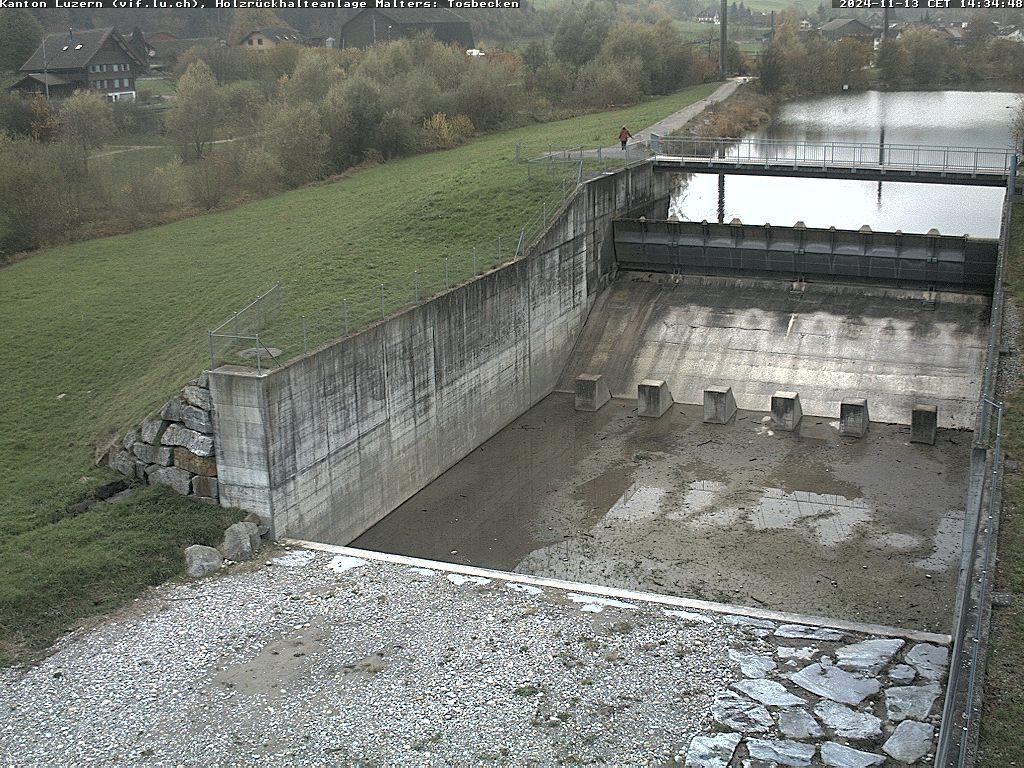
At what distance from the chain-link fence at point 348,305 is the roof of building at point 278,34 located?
60.5 metres

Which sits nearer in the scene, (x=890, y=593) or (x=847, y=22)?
(x=890, y=593)

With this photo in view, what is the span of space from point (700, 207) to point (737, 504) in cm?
2376

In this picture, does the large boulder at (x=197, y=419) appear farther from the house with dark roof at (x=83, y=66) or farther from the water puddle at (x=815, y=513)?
the house with dark roof at (x=83, y=66)

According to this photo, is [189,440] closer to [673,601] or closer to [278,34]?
[673,601]

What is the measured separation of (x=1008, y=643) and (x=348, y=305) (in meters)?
17.2

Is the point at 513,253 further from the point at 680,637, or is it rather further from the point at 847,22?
the point at 847,22

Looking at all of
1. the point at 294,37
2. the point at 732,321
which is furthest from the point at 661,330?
the point at 294,37

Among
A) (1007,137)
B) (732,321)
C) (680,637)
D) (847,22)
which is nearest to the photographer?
(680,637)

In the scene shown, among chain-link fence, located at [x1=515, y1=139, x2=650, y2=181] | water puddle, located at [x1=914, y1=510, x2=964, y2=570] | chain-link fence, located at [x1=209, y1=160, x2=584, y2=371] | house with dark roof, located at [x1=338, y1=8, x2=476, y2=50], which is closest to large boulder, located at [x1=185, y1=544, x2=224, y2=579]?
chain-link fence, located at [x1=209, y1=160, x2=584, y2=371]

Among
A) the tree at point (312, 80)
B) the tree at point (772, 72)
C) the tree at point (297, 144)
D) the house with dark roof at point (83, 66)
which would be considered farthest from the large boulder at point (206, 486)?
the tree at point (772, 72)

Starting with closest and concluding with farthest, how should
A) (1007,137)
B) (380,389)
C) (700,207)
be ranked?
1. (380,389)
2. (700,207)
3. (1007,137)

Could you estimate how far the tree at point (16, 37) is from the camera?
67.3 m

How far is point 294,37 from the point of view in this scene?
93875 mm

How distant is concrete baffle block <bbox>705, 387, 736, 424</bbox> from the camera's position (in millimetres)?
32312
